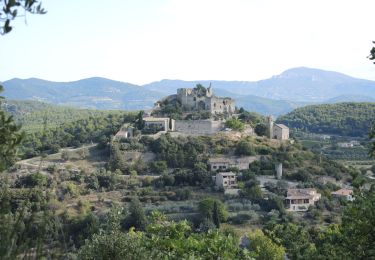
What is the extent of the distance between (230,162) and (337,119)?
43467 millimetres

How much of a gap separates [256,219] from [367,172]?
19132 mm

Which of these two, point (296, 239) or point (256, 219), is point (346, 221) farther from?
point (256, 219)

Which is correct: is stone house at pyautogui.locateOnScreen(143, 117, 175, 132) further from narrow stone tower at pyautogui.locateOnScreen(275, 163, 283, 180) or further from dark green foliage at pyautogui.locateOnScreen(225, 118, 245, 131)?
narrow stone tower at pyautogui.locateOnScreen(275, 163, 283, 180)

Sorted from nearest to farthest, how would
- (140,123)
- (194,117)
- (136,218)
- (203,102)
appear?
(136,218) < (140,123) < (194,117) < (203,102)

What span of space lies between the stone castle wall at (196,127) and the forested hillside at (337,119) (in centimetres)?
3169

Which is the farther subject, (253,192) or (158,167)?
(158,167)

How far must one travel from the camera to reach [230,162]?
48.1 meters

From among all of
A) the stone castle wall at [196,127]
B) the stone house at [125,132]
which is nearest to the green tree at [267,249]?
the stone castle wall at [196,127]

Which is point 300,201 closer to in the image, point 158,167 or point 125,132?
point 158,167

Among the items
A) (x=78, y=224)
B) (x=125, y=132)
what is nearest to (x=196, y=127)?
(x=125, y=132)

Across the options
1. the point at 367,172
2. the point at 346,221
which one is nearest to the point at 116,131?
the point at 367,172

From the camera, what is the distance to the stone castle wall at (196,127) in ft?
173

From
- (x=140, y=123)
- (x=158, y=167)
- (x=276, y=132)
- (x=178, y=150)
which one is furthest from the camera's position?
(x=276, y=132)

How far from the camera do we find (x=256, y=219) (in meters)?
38.8
